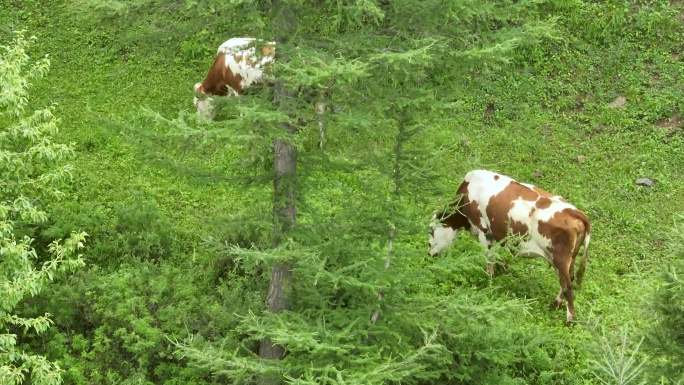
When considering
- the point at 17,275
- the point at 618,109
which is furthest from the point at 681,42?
the point at 17,275

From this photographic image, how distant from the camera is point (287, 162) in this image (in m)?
8.23

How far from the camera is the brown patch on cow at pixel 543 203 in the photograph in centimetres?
1113

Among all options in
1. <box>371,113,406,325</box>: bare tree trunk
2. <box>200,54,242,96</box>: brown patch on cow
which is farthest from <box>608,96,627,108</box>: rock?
<box>371,113,406,325</box>: bare tree trunk

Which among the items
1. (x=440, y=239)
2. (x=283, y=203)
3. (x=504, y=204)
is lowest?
(x=440, y=239)

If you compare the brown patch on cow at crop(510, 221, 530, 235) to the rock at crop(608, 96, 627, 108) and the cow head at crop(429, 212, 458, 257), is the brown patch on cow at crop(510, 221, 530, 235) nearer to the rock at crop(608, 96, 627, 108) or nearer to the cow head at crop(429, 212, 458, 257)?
the cow head at crop(429, 212, 458, 257)

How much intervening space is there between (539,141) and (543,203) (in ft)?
14.1

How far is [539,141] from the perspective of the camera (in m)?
15.2

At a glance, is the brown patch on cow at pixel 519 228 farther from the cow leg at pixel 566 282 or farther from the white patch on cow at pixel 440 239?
the white patch on cow at pixel 440 239

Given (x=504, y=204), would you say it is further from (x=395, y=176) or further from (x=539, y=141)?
(x=395, y=176)

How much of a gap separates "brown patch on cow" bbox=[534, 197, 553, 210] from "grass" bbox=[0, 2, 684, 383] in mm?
1314

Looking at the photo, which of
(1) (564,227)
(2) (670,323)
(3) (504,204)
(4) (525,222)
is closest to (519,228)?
(4) (525,222)

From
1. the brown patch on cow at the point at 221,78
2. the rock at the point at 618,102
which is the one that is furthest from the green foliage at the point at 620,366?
the rock at the point at 618,102

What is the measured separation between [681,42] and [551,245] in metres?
8.27

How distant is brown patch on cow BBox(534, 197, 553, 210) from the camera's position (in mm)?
11133
